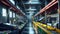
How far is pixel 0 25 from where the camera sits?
13.7 ft

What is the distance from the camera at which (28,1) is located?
11758 millimetres

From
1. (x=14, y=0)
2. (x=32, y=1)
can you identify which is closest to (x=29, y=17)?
(x=32, y=1)

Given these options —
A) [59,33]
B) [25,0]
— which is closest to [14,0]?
[25,0]

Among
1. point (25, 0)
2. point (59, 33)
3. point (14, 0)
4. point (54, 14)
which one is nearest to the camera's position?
point (59, 33)

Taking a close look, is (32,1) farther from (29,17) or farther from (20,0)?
(29,17)

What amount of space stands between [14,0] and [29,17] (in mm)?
19735

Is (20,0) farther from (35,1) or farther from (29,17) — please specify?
(29,17)

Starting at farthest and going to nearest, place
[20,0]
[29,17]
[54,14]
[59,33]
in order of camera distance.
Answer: [29,17], [20,0], [54,14], [59,33]

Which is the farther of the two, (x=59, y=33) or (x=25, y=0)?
(x=25, y=0)

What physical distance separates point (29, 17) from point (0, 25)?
25084 mm

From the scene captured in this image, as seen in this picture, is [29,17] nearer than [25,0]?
No

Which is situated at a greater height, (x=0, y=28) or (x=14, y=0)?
(x=14, y=0)

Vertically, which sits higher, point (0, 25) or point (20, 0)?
point (20, 0)

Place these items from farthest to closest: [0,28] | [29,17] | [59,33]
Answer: [29,17]
[0,28]
[59,33]
